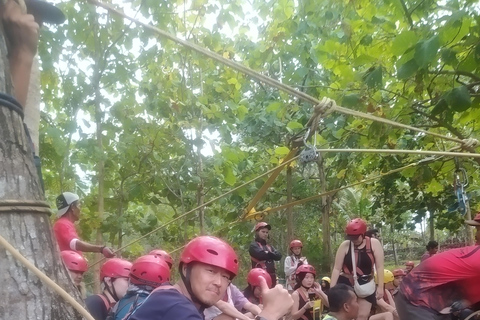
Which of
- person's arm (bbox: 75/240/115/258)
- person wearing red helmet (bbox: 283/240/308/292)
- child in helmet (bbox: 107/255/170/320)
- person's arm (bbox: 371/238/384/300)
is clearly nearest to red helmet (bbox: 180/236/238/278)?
child in helmet (bbox: 107/255/170/320)

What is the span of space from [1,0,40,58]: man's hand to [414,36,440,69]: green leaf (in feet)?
8.65

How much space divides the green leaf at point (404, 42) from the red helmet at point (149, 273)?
2.56 m

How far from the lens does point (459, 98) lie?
14.3ft

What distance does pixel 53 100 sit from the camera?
6.84 m

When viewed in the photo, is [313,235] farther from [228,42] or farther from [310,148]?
[310,148]

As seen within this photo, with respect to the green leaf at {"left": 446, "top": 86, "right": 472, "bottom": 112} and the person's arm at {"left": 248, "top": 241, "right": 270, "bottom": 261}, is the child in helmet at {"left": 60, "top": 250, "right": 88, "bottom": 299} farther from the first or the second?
the green leaf at {"left": 446, "top": 86, "right": 472, "bottom": 112}

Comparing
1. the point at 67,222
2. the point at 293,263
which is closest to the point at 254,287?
the point at 67,222

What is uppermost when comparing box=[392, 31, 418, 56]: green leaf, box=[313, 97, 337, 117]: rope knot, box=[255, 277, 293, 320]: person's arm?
box=[392, 31, 418, 56]: green leaf

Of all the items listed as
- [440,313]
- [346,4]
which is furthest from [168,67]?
[440,313]

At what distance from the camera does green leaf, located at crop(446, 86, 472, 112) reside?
14.3ft

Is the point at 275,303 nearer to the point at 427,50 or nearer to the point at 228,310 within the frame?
the point at 427,50

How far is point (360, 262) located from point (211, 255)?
14.1 ft

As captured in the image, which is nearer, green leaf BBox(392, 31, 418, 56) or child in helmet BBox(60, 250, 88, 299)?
green leaf BBox(392, 31, 418, 56)

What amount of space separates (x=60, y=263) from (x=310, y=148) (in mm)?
2180
